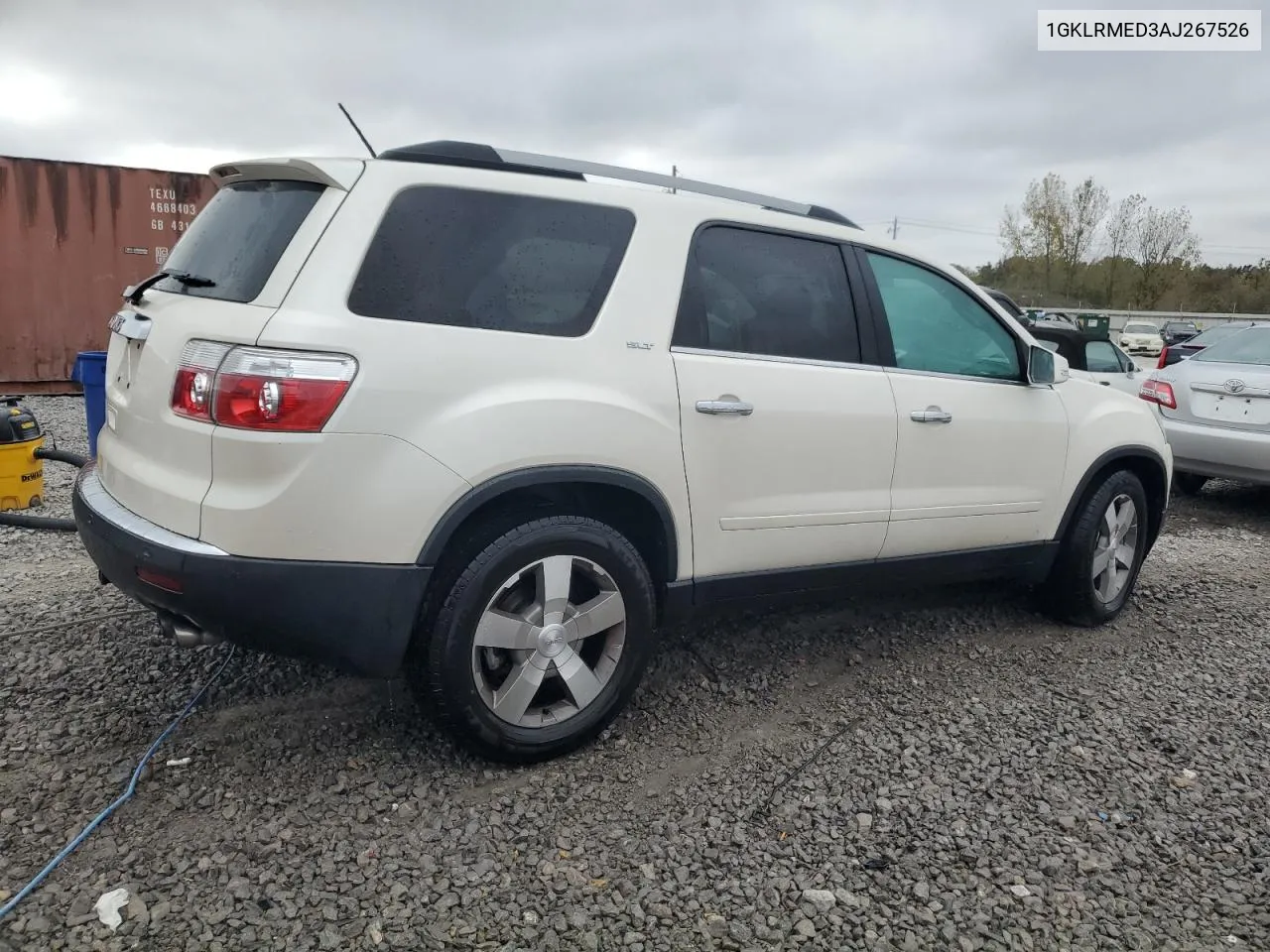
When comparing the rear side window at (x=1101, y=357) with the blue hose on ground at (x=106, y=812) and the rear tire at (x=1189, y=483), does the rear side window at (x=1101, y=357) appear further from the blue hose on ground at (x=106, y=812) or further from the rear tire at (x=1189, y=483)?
the blue hose on ground at (x=106, y=812)

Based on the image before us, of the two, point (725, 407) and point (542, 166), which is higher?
point (542, 166)

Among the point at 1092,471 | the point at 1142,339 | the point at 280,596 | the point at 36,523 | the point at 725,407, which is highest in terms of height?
the point at 1142,339

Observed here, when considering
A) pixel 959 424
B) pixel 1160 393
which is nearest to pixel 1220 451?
pixel 1160 393

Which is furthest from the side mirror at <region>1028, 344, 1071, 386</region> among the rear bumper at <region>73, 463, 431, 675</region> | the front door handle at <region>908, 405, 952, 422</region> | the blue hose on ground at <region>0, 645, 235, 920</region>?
the blue hose on ground at <region>0, 645, 235, 920</region>

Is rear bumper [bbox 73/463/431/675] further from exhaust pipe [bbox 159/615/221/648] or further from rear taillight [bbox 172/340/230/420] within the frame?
rear taillight [bbox 172/340/230/420]

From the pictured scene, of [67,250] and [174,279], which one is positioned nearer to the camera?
[174,279]

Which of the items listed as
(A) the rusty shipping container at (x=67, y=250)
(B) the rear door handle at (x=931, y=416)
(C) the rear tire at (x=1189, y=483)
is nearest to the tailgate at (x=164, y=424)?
(B) the rear door handle at (x=931, y=416)

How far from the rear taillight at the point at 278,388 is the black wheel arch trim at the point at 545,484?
429 millimetres

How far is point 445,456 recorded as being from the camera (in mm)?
2555

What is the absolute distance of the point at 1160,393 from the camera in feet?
24.3

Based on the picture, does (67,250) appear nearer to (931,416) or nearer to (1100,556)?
(931,416)

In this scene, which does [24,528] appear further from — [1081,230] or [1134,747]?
[1081,230]

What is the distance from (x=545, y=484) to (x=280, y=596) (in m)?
0.79

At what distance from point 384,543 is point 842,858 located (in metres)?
1.51
